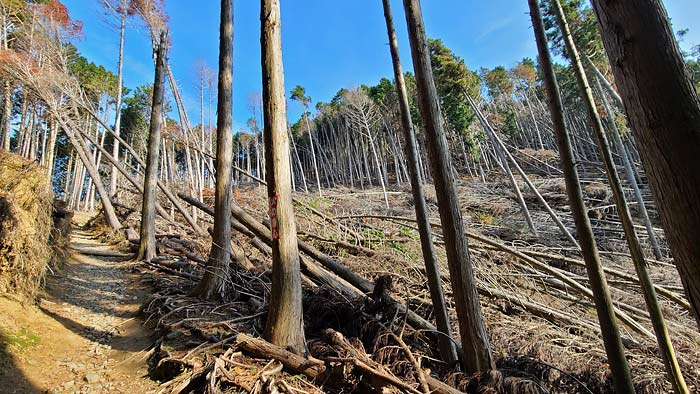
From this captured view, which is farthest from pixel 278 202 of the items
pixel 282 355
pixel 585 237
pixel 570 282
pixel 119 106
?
pixel 119 106

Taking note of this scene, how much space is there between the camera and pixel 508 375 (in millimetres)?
3051

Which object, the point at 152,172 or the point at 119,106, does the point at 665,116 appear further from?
the point at 119,106

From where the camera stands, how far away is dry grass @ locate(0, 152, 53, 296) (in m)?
3.77

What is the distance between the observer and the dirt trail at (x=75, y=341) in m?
2.70

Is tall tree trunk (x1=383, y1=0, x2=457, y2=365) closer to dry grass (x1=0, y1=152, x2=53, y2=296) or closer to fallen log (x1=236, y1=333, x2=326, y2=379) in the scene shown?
fallen log (x1=236, y1=333, x2=326, y2=379)

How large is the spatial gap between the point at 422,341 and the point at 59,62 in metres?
17.8

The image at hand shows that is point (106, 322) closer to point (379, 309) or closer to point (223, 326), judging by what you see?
point (223, 326)

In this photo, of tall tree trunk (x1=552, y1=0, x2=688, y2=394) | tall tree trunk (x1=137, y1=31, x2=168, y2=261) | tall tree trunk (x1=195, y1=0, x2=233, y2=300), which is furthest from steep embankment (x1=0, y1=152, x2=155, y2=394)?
tall tree trunk (x1=552, y1=0, x2=688, y2=394)

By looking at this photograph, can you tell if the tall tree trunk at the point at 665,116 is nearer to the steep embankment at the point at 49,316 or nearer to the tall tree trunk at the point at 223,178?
the steep embankment at the point at 49,316

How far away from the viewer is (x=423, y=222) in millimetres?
3736

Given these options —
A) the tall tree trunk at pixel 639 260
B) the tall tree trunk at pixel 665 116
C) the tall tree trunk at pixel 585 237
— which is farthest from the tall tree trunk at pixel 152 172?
the tall tree trunk at pixel 665 116

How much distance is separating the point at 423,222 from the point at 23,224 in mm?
4957

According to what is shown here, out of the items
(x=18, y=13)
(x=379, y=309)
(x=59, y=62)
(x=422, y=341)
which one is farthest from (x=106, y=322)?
(x=18, y=13)

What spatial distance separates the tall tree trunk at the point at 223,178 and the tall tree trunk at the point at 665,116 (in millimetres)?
4643
